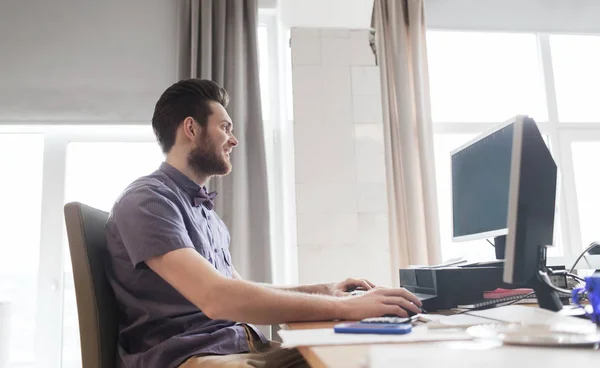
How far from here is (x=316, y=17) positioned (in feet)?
9.89

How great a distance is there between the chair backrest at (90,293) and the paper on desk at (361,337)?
20.0 inches

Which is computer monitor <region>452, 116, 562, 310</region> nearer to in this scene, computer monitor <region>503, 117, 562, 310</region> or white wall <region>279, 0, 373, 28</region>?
computer monitor <region>503, 117, 562, 310</region>

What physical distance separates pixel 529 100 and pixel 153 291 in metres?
3.26

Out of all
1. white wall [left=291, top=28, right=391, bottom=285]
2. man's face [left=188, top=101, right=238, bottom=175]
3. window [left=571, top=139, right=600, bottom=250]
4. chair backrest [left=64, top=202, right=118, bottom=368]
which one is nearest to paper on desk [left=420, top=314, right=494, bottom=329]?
chair backrest [left=64, top=202, right=118, bottom=368]

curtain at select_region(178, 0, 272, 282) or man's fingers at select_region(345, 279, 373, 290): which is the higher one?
curtain at select_region(178, 0, 272, 282)

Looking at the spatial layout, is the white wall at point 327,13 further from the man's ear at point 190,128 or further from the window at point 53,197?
the man's ear at point 190,128

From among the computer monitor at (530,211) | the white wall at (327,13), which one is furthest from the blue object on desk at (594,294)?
the white wall at (327,13)

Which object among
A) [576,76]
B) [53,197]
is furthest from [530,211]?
[576,76]

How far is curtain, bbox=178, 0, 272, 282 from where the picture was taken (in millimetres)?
2854

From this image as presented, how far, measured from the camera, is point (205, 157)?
5.12 feet

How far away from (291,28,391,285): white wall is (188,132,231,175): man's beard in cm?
132

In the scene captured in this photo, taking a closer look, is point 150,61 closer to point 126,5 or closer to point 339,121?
point 126,5

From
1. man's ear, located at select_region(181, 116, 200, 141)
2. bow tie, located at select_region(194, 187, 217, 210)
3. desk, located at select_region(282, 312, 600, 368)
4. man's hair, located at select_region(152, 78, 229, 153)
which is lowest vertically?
desk, located at select_region(282, 312, 600, 368)

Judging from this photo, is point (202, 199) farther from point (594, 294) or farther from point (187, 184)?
point (594, 294)
